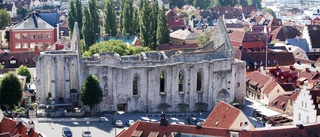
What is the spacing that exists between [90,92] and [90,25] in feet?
140

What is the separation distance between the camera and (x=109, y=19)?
14162cm

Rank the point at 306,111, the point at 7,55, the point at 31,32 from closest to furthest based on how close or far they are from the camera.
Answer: the point at 306,111
the point at 7,55
the point at 31,32

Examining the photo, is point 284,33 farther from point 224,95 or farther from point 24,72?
point 24,72

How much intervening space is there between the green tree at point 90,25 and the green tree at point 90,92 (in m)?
38.9

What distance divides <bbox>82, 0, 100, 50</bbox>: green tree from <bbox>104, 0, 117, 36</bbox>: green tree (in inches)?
124

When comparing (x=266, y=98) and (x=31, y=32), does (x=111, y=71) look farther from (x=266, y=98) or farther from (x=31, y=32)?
(x=31, y=32)

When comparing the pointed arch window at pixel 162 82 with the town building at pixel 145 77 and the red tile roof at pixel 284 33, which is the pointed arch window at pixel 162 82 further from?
the red tile roof at pixel 284 33

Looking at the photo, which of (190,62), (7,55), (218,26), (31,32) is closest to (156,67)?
(190,62)

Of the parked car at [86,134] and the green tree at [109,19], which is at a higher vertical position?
the green tree at [109,19]

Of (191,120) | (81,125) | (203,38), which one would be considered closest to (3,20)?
(203,38)

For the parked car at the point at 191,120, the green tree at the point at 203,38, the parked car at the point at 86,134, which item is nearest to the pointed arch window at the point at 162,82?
the parked car at the point at 191,120

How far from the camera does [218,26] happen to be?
108m

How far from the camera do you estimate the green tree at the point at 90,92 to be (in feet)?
308

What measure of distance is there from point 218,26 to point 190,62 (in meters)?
9.81
